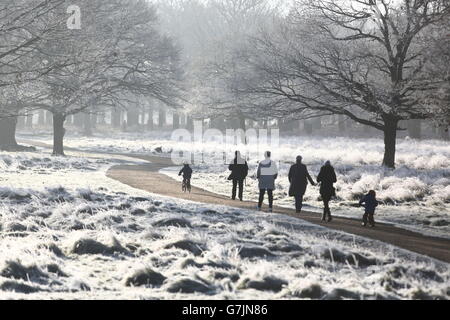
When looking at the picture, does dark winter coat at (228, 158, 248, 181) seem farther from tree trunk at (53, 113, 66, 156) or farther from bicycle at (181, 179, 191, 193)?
tree trunk at (53, 113, 66, 156)

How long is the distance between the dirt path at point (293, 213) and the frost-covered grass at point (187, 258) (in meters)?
0.62

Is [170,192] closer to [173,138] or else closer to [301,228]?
[301,228]

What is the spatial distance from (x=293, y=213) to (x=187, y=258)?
7023 mm

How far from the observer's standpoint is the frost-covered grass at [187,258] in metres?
8.29

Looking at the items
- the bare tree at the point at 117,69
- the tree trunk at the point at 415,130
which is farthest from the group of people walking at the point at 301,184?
the tree trunk at the point at 415,130

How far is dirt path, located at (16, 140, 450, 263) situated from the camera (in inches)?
480

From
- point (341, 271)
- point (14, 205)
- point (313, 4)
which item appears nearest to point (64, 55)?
point (14, 205)

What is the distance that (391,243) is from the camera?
12.3m

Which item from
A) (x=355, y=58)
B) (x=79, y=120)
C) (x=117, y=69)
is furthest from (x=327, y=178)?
(x=79, y=120)

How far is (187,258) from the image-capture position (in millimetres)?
9766

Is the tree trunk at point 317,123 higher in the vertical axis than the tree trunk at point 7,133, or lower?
higher

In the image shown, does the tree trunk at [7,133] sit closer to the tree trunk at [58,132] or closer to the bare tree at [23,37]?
the tree trunk at [58,132]
